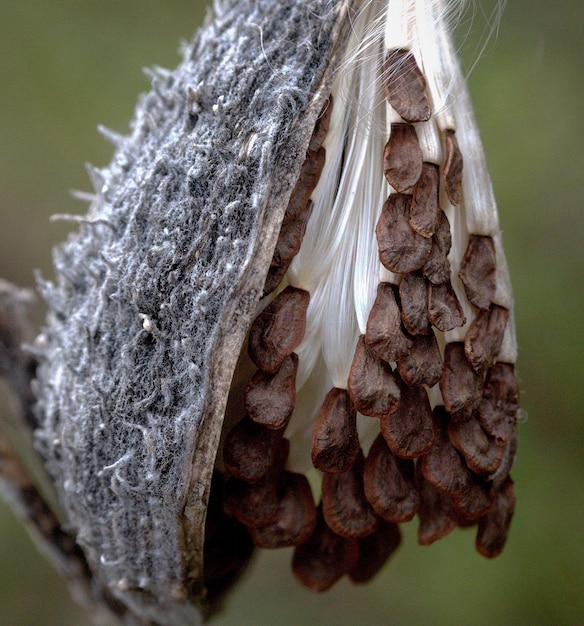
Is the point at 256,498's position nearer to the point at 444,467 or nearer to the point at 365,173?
the point at 444,467

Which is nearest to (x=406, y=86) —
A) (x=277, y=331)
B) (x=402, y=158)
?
(x=402, y=158)

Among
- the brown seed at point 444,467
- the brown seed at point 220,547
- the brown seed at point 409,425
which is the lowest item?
the brown seed at point 220,547

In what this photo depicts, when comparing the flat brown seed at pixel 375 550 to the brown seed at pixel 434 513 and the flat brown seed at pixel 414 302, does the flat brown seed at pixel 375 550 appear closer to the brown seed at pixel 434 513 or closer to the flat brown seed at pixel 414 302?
the brown seed at pixel 434 513

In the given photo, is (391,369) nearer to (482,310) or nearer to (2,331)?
(482,310)

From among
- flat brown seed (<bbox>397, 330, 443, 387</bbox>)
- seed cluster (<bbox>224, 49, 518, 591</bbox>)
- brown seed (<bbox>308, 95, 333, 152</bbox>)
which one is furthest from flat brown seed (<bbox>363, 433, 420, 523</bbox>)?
brown seed (<bbox>308, 95, 333, 152</bbox>)

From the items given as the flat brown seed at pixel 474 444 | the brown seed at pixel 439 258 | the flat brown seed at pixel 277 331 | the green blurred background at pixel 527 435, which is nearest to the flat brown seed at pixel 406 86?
the brown seed at pixel 439 258

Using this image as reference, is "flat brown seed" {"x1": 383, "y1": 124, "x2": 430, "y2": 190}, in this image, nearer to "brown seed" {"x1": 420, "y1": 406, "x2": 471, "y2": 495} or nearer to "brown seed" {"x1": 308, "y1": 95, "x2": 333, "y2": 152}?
"brown seed" {"x1": 308, "y1": 95, "x2": 333, "y2": 152}
